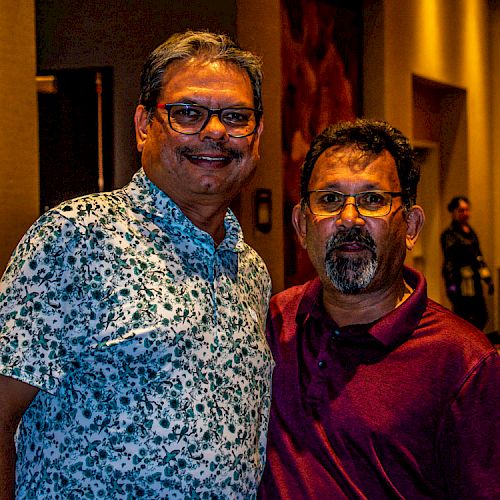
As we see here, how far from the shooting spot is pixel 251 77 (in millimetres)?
1877

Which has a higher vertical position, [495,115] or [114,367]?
[495,115]

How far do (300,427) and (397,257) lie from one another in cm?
45

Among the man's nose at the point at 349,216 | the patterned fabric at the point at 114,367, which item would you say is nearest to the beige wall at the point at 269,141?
the man's nose at the point at 349,216

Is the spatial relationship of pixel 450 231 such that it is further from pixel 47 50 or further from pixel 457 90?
pixel 47 50

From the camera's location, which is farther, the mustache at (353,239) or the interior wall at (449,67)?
the interior wall at (449,67)

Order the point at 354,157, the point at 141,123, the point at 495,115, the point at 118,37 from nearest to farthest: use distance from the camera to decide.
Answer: the point at 141,123, the point at 354,157, the point at 118,37, the point at 495,115

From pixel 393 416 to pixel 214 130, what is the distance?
69cm

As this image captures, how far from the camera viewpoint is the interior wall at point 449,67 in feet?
23.4

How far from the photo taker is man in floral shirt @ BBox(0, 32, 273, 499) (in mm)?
1607

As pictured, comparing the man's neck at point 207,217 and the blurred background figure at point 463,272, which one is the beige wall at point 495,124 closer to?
the blurred background figure at point 463,272

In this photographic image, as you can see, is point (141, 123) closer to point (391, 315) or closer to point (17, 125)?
point (391, 315)

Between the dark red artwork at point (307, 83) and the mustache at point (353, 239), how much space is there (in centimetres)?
377

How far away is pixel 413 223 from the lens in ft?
6.87

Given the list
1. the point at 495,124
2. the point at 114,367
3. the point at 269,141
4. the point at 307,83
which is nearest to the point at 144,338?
the point at 114,367
